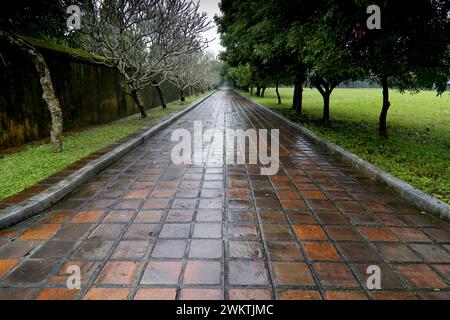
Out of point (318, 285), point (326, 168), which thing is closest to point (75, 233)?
point (318, 285)

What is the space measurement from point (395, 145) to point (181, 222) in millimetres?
6552

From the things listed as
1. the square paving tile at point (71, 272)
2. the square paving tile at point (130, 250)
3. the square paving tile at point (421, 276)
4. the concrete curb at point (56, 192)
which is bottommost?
the square paving tile at point (421, 276)

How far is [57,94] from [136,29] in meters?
4.00

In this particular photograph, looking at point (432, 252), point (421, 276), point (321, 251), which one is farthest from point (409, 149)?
point (321, 251)

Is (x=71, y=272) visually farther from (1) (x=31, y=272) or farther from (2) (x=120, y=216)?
(2) (x=120, y=216)

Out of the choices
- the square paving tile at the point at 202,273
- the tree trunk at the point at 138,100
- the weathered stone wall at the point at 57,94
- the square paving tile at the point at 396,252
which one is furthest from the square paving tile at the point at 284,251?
the tree trunk at the point at 138,100

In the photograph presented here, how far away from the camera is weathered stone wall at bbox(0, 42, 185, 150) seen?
5973 mm

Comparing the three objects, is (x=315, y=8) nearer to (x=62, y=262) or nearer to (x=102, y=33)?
(x=102, y=33)

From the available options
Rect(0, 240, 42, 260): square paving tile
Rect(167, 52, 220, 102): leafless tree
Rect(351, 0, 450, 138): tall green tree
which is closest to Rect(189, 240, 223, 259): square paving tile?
Rect(0, 240, 42, 260): square paving tile

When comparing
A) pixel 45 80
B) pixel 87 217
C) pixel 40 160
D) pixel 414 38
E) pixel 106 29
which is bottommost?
pixel 87 217

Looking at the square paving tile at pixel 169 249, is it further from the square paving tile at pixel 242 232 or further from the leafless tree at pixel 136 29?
the leafless tree at pixel 136 29

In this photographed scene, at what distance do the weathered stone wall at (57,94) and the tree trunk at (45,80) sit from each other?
1.56 feet

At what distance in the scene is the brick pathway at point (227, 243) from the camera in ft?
7.34

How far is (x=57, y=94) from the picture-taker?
7.74 metres
